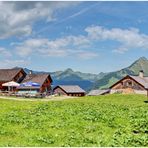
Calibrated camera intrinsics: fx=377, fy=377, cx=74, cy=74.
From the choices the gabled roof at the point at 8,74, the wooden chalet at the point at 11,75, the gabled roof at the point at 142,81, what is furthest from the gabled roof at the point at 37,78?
the gabled roof at the point at 142,81

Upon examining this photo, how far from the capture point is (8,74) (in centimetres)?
12275

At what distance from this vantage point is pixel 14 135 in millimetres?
21641

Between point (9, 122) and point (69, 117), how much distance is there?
4.70m

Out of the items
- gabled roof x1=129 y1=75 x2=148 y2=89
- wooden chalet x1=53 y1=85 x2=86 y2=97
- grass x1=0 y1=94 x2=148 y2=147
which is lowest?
grass x1=0 y1=94 x2=148 y2=147

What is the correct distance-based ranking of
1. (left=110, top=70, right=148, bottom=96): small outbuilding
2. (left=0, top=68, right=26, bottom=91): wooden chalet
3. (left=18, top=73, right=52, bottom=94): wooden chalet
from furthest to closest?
(left=0, top=68, right=26, bottom=91): wooden chalet < (left=18, top=73, right=52, bottom=94): wooden chalet < (left=110, top=70, right=148, bottom=96): small outbuilding

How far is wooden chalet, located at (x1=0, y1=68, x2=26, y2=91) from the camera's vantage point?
11950cm

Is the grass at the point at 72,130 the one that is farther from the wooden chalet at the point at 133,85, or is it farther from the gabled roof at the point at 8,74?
the gabled roof at the point at 8,74

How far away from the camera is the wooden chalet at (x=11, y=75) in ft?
392

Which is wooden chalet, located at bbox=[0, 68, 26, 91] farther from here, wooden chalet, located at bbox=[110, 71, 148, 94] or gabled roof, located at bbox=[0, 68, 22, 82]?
wooden chalet, located at bbox=[110, 71, 148, 94]

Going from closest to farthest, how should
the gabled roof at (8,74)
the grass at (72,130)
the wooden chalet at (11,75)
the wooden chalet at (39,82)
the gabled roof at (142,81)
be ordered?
the grass at (72,130)
the gabled roof at (142,81)
the wooden chalet at (39,82)
the wooden chalet at (11,75)
the gabled roof at (8,74)

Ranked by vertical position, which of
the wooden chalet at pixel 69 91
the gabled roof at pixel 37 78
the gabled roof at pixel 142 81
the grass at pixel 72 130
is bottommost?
the grass at pixel 72 130

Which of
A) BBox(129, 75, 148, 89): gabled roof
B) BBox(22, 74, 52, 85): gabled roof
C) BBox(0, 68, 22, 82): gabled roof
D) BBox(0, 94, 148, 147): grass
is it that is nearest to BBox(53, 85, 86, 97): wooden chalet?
BBox(22, 74, 52, 85): gabled roof

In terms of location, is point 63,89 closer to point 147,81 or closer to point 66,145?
point 147,81

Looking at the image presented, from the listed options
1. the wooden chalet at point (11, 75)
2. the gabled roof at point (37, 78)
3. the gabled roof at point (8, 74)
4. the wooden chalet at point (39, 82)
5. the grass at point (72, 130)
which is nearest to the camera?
the grass at point (72, 130)
